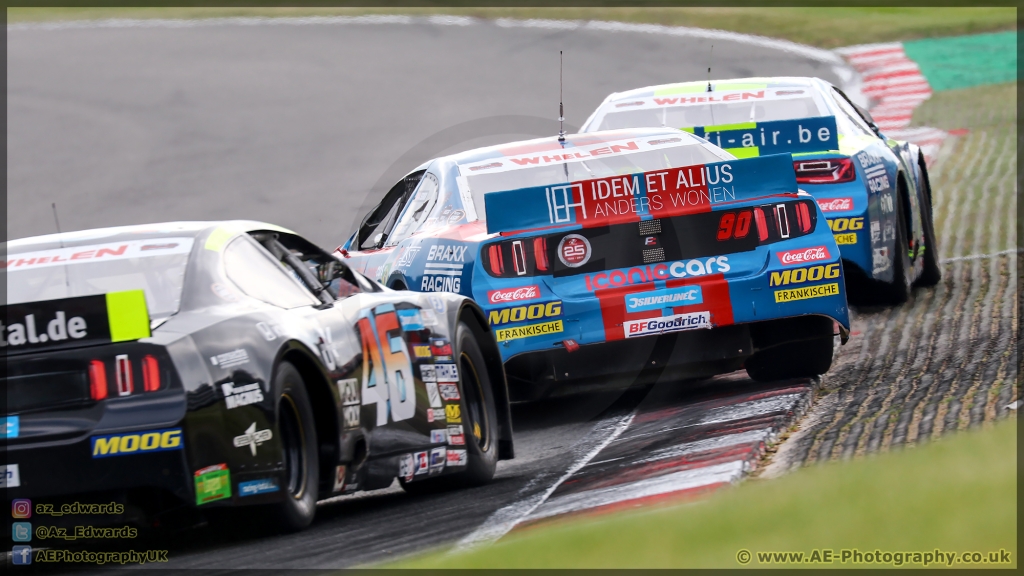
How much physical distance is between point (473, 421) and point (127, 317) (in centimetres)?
238

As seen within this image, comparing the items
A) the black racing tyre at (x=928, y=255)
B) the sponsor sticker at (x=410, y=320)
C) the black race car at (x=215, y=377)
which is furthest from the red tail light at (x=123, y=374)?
the black racing tyre at (x=928, y=255)

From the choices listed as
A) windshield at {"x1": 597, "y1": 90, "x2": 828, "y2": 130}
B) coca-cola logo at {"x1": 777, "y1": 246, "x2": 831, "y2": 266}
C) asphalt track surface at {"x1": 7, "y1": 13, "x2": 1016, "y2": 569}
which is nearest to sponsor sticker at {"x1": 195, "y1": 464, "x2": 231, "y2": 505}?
asphalt track surface at {"x1": 7, "y1": 13, "x2": 1016, "y2": 569}

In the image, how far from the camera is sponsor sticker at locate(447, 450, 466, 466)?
6691 mm

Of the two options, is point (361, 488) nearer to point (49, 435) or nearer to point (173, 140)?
point (49, 435)

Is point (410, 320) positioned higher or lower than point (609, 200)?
lower

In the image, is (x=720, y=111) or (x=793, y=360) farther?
(x=720, y=111)

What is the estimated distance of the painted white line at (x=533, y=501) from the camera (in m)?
5.24

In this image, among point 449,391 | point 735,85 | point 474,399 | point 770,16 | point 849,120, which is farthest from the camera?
point 770,16

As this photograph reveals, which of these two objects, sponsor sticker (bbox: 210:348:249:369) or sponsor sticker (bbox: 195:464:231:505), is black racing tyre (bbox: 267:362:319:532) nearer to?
sponsor sticker (bbox: 210:348:249:369)

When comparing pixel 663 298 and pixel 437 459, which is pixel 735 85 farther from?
pixel 437 459

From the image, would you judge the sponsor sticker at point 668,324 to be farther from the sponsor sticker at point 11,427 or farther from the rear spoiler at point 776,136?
the sponsor sticker at point 11,427

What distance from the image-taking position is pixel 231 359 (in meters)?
5.18

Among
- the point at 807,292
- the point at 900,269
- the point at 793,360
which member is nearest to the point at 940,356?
the point at 793,360

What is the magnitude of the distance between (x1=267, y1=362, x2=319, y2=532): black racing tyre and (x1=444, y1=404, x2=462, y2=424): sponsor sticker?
1.18 meters
